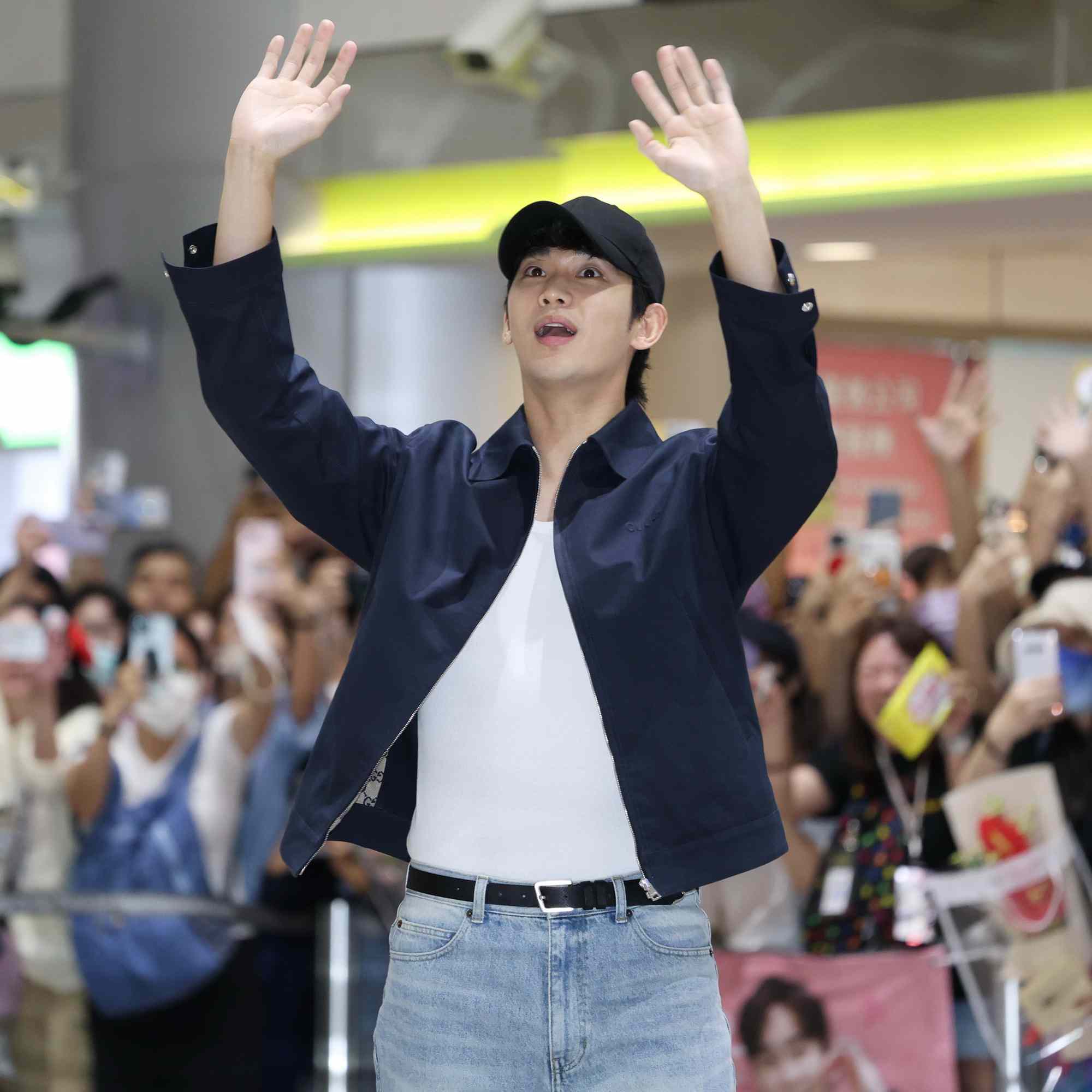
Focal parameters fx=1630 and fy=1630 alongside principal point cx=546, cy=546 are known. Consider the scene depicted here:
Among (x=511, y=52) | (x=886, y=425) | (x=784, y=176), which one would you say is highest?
(x=511, y=52)

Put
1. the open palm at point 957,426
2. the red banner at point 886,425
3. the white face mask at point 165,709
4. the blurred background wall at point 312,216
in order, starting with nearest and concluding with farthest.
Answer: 1. the white face mask at point 165,709
2. the open palm at point 957,426
3. the blurred background wall at point 312,216
4. the red banner at point 886,425

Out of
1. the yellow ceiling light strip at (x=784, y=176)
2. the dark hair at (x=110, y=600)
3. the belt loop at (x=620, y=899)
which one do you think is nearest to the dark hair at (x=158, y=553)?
the dark hair at (x=110, y=600)

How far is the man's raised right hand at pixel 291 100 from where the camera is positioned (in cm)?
175

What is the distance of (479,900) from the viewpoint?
1714mm

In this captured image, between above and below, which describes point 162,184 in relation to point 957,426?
above

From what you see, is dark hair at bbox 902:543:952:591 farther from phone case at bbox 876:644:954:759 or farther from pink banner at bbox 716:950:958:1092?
pink banner at bbox 716:950:958:1092

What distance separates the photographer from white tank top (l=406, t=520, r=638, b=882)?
1.73 meters

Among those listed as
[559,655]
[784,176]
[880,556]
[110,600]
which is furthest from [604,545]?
[784,176]

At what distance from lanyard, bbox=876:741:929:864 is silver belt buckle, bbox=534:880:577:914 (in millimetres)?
1837

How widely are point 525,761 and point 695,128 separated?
687mm

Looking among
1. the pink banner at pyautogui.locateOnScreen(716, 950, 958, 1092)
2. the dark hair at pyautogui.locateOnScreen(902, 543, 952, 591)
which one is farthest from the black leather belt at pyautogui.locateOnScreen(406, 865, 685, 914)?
the dark hair at pyautogui.locateOnScreen(902, 543, 952, 591)

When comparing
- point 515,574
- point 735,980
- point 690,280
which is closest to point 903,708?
point 735,980

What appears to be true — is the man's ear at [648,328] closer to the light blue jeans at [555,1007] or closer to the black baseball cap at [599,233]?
the black baseball cap at [599,233]

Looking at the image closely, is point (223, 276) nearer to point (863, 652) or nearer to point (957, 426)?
point (863, 652)
